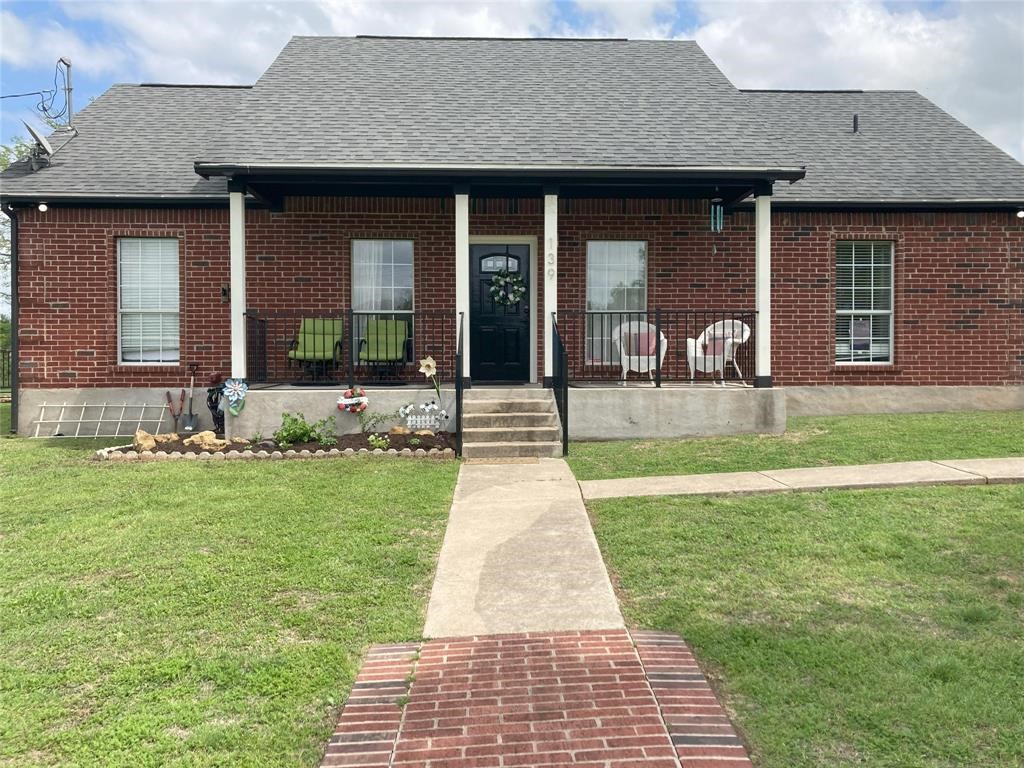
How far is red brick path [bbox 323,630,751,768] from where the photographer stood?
237 cm

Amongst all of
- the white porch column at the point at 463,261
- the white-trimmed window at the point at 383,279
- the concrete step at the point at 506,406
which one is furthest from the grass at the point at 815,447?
the white-trimmed window at the point at 383,279

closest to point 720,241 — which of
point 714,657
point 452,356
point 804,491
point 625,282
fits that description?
point 625,282

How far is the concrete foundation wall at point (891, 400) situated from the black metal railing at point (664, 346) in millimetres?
979

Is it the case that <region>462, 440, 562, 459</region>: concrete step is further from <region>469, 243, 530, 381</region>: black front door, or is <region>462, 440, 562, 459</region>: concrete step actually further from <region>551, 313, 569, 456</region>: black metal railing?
<region>469, 243, 530, 381</region>: black front door

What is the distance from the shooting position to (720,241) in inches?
413

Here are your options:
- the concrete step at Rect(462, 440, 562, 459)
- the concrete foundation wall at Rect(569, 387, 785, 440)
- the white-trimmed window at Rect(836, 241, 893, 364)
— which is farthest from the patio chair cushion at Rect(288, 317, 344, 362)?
the white-trimmed window at Rect(836, 241, 893, 364)

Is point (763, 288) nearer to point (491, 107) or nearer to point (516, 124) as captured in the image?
point (516, 124)

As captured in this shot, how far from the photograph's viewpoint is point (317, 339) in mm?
9922

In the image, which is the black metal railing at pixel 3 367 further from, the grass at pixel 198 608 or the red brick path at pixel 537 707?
the red brick path at pixel 537 707

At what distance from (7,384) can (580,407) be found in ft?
54.0

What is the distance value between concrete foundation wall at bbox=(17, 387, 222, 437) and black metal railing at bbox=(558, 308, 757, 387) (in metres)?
5.38

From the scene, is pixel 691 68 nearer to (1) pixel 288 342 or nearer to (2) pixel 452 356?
(2) pixel 452 356

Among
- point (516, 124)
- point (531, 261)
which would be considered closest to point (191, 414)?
point (531, 261)

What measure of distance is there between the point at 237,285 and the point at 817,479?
6.62 metres
